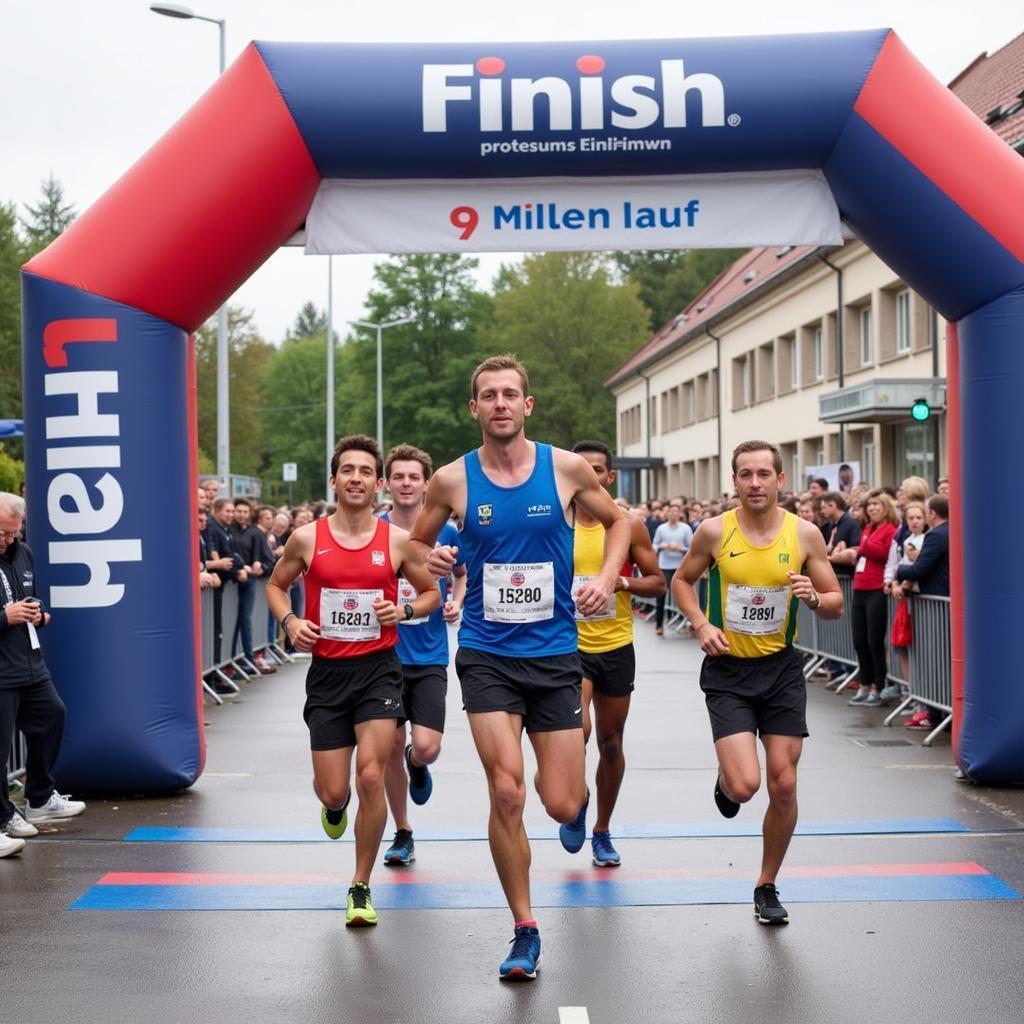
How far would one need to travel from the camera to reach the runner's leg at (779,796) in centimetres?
628

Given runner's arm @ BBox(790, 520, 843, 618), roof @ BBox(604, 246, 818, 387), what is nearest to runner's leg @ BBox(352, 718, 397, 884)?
runner's arm @ BBox(790, 520, 843, 618)

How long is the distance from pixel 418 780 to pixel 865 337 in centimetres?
2708

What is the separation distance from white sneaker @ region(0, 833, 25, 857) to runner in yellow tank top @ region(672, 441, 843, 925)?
3.62 m

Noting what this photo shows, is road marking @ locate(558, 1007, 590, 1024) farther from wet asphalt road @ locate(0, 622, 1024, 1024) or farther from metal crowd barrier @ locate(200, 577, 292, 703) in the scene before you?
metal crowd barrier @ locate(200, 577, 292, 703)

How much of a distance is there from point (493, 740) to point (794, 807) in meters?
1.38

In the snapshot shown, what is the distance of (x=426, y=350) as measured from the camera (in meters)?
74.1

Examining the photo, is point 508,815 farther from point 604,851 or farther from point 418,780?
point 418,780

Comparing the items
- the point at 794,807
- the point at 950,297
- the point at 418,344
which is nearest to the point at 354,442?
the point at 794,807

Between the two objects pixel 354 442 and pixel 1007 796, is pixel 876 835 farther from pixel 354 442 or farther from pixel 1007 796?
pixel 354 442

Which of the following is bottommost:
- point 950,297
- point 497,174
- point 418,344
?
point 950,297

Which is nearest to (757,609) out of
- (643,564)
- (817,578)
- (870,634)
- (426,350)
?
(817,578)

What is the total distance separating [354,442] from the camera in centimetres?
678

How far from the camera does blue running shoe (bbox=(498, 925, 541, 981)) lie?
5.52 m

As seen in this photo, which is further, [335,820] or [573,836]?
[573,836]
